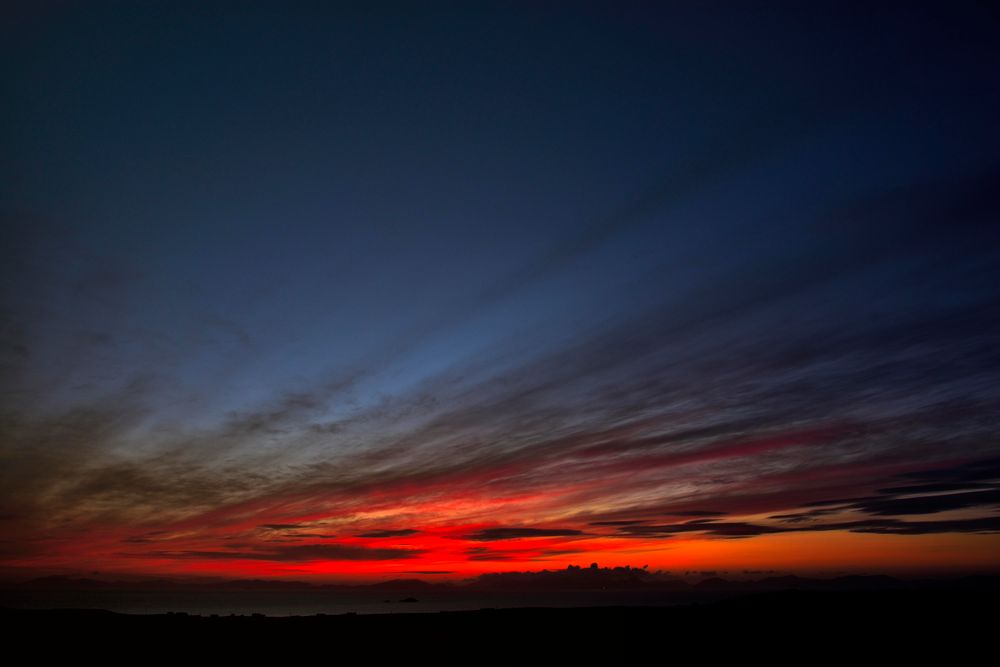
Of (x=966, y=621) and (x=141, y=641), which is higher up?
(x=141, y=641)

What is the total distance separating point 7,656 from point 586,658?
20.0m

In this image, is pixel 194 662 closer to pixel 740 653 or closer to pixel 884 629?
pixel 740 653

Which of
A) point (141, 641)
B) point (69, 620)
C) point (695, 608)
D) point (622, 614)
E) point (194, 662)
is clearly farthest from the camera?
point (695, 608)

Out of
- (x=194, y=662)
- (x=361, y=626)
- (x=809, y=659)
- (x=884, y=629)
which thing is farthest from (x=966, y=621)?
(x=194, y=662)

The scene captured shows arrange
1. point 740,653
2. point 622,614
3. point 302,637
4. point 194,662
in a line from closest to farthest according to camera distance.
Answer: point 194,662, point 740,653, point 302,637, point 622,614

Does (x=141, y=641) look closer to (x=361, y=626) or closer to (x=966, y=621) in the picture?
(x=361, y=626)

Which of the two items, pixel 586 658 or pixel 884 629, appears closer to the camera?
pixel 586 658

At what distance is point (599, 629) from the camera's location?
25297 mm

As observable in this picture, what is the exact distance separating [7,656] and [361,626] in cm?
1334

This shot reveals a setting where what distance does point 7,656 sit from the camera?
1883cm

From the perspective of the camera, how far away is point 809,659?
18.9 m

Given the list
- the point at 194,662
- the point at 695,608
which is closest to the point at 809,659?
the point at 695,608

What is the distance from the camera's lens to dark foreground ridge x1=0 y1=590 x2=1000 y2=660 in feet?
70.4

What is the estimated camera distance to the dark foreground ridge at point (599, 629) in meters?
21.5
